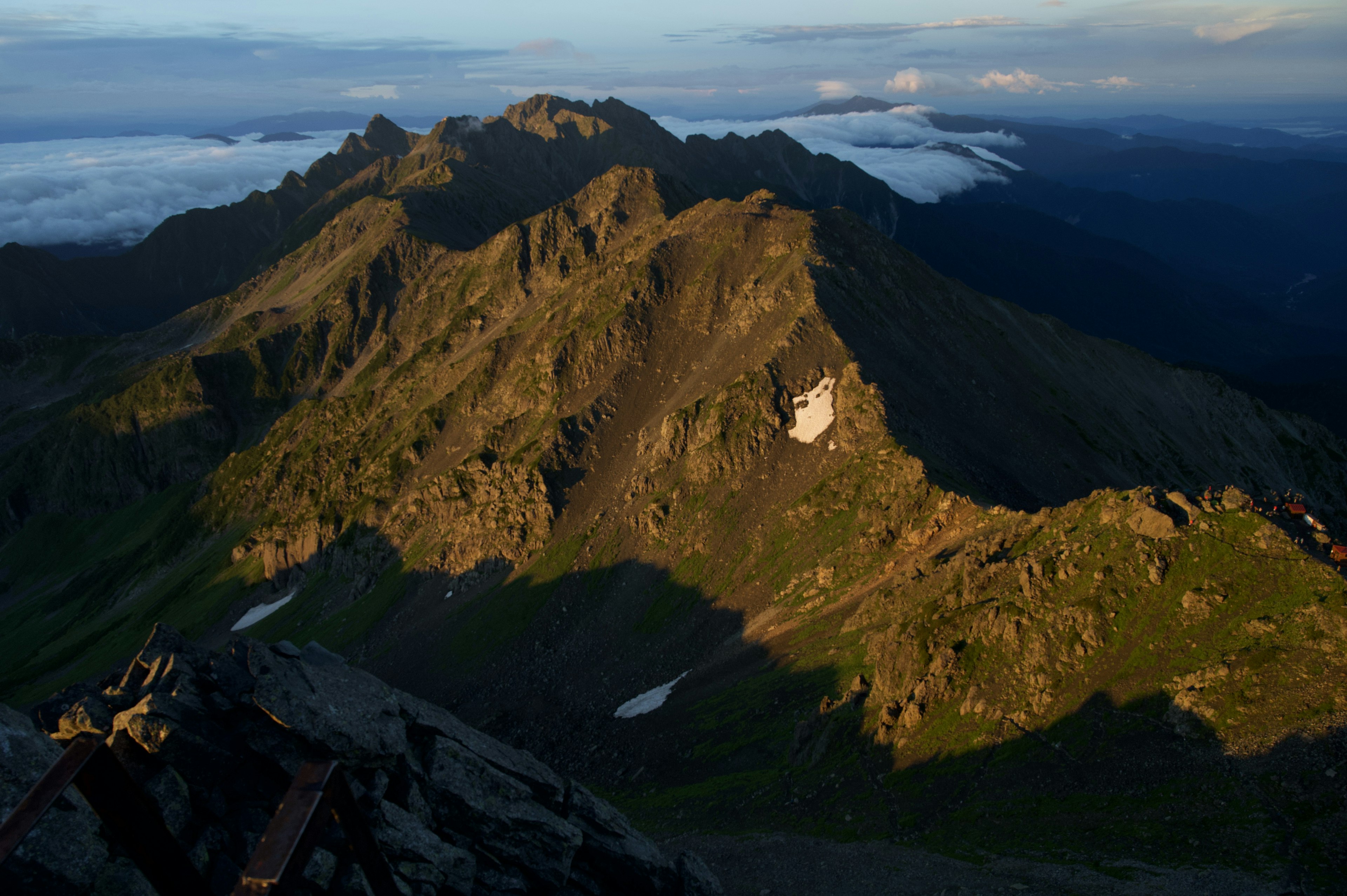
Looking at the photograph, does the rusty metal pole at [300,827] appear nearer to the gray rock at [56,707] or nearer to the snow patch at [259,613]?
the gray rock at [56,707]

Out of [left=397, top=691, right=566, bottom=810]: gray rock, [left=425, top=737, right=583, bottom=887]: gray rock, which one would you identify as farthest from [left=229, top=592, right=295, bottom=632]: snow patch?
[left=425, top=737, right=583, bottom=887]: gray rock

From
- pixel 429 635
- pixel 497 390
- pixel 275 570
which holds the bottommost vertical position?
pixel 275 570

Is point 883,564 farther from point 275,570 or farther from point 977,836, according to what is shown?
point 275,570

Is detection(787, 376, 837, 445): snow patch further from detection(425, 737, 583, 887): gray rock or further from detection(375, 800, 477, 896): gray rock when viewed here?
detection(375, 800, 477, 896): gray rock

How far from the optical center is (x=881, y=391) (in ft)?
286

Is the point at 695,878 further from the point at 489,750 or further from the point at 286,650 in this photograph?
the point at 286,650

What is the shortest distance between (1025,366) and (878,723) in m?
87.4

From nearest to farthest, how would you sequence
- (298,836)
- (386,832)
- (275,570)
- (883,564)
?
1. (298,836)
2. (386,832)
3. (883,564)
4. (275,570)

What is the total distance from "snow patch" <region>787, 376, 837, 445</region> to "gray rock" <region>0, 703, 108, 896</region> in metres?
80.2

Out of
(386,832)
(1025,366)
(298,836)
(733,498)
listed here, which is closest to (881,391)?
(733,498)

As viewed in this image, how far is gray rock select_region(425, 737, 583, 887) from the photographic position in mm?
24469

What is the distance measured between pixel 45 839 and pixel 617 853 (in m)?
19.2

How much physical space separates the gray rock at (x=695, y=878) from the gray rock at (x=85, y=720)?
21836 mm

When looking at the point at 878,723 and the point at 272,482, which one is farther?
the point at 272,482
